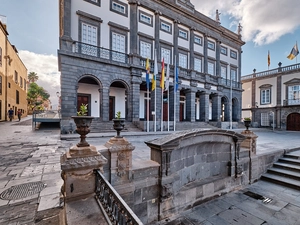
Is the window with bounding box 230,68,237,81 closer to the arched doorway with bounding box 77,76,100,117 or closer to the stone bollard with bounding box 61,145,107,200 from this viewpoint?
the arched doorway with bounding box 77,76,100,117

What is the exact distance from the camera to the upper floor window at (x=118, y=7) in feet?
42.1

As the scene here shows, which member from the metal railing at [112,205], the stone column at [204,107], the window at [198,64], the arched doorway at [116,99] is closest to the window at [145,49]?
the arched doorway at [116,99]

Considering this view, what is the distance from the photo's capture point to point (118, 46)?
43.8 feet

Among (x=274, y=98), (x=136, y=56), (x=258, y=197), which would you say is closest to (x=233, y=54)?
(x=274, y=98)

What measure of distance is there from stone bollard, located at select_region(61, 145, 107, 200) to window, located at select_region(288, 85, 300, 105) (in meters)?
26.0

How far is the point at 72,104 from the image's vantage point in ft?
35.7

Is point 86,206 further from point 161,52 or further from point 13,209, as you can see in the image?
point 161,52

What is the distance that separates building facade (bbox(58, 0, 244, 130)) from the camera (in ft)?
37.0

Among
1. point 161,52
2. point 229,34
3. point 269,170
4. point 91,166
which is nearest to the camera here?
point 91,166

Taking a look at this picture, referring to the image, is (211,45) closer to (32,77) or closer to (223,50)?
(223,50)

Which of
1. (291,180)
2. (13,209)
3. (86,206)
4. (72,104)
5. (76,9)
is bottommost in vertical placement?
(291,180)

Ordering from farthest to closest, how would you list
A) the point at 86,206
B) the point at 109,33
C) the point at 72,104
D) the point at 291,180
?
the point at 109,33, the point at 72,104, the point at 291,180, the point at 86,206

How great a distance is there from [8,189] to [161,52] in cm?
1537

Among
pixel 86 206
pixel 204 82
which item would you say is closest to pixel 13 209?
pixel 86 206
